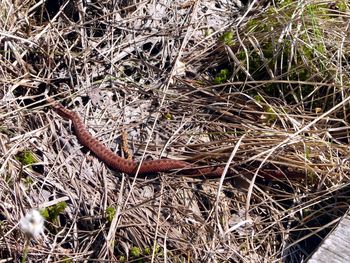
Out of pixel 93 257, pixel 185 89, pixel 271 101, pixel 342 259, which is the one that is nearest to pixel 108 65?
pixel 185 89

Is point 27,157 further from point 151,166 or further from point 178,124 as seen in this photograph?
point 178,124

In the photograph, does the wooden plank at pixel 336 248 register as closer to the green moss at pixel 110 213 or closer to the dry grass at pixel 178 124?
the dry grass at pixel 178 124

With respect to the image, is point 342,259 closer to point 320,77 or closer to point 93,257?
point 93,257

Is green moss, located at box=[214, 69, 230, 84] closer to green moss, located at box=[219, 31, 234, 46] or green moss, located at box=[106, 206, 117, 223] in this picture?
green moss, located at box=[219, 31, 234, 46]

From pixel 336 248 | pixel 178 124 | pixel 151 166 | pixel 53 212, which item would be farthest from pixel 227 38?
pixel 336 248

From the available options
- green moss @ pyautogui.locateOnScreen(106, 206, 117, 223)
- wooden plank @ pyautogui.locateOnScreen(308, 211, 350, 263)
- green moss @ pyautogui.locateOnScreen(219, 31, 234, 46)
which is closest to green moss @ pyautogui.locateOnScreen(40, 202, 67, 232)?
green moss @ pyautogui.locateOnScreen(106, 206, 117, 223)
